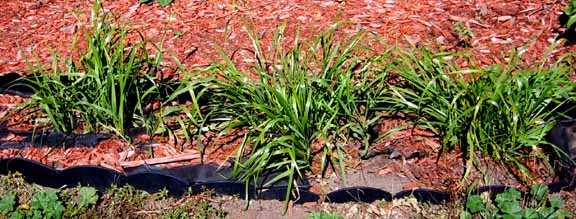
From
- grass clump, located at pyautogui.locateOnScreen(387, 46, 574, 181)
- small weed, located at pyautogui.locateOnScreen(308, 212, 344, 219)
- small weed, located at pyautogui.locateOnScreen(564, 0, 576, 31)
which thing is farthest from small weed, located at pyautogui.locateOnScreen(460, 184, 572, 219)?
small weed, located at pyautogui.locateOnScreen(564, 0, 576, 31)

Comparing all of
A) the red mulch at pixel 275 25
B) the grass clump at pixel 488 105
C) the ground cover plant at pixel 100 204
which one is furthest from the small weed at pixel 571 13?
the ground cover plant at pixel 100 204

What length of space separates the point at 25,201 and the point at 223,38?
1681 mm

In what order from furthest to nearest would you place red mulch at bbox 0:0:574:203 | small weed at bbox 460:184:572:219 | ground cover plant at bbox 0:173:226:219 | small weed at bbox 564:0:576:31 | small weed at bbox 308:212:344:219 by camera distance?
1. red mulch at bbox 0:0:574:203
2. small weed at bbox 564:0:576:31
3. ground cover plant at bbox 0:173:226:219
4. small weed at bbox 308:212:344:219
5. small weed at bbox 460:184:572:219

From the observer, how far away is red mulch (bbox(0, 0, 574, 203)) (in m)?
4.59

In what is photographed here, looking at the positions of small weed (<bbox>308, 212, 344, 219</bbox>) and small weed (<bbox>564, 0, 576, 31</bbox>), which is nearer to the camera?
small weed (<bbox>308, 212, 344, 219</bbox>)

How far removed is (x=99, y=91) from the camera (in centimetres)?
410

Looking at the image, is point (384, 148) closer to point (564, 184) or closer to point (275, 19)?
point (564, 184)

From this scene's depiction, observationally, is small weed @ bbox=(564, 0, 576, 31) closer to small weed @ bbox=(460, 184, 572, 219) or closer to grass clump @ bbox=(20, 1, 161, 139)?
small weed @ bbox=(460, 184, 572, 219)

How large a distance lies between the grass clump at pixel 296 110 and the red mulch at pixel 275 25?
333 millimetres

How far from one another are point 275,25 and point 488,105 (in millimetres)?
1737

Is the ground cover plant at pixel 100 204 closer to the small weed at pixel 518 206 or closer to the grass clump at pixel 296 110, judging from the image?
the grass clump at pixel 296 110

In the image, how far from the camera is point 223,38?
4844 millimetres

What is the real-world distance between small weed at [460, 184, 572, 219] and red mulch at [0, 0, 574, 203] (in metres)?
1.09

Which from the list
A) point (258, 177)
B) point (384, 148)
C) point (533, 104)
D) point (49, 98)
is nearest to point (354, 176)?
point (384, 148)
